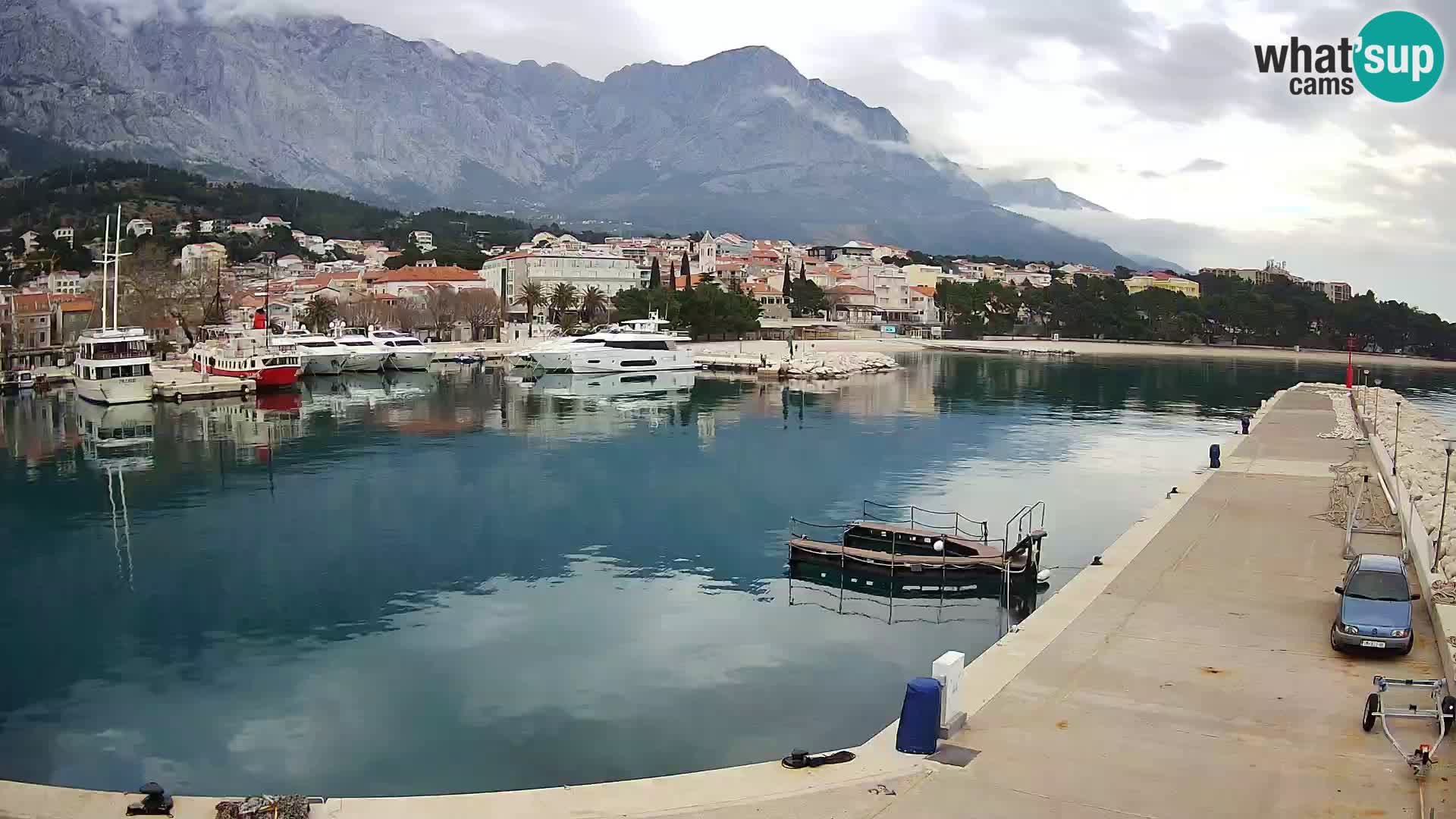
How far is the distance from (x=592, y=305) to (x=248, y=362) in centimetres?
5284

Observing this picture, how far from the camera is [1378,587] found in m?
13.7

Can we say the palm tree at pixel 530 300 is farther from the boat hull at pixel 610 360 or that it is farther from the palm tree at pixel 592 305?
the boat hull at pixel 610 360

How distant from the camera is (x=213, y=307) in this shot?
92.9m

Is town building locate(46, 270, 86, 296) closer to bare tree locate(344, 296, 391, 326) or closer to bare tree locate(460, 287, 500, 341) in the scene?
bare tree locate(344, 296, 391, 326)

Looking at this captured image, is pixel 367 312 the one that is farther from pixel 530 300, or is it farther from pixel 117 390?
pixel 117 390

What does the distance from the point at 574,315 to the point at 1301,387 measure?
6653 cm

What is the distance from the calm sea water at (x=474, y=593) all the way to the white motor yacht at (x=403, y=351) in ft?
110

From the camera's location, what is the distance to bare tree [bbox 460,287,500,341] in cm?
11206

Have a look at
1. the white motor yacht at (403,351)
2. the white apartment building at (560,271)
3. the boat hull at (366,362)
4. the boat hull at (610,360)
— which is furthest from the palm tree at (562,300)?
the boat hull at (610,360)

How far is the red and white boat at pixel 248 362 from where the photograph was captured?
60219 millimetres

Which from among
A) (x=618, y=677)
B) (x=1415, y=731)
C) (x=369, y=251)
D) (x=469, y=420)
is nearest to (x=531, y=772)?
(x=618, y=677)

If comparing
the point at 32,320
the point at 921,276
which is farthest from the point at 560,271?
the point at 921,276

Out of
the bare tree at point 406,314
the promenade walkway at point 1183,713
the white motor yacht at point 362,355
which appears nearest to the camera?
the promenade walkway at point 1183,713

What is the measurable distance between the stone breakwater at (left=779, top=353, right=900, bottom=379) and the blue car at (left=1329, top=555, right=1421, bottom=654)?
61266mm
